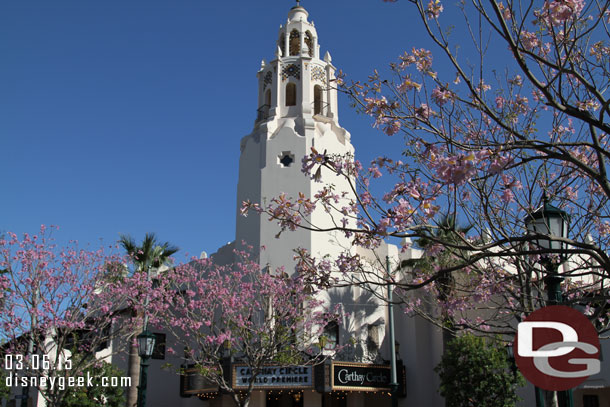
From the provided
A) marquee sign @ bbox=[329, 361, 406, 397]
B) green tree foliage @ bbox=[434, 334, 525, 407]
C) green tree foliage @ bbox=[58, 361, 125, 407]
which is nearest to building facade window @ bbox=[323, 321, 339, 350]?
marquee sign @ bbox=[329, 361, 406, 397]

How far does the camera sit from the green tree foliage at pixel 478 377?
824 inches

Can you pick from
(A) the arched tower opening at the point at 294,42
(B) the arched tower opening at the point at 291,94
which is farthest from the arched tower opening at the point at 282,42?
(B) the arched tower opening at the point at 291,94

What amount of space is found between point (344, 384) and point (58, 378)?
38.3 ft

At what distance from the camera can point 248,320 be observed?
945 inches

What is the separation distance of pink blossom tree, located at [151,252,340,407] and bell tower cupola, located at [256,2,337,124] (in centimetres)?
937

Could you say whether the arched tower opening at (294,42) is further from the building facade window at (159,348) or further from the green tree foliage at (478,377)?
the green tree foliage at (478,377)

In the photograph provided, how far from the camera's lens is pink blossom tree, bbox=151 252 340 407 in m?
21.8

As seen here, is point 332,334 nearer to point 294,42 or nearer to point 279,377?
point 279,377

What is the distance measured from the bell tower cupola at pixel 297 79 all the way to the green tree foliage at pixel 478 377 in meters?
14.3

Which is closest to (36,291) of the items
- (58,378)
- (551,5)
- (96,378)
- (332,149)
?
(58,378)

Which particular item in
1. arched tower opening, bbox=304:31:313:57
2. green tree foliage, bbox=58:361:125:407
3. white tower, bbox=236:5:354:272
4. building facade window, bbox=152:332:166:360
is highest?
arched tower opening, bbox=304:31:313:57

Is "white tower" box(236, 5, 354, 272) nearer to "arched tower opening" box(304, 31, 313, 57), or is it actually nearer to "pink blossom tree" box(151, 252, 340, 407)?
"arched tower opening" box(304, 31, 313, 57)

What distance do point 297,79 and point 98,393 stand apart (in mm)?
18184

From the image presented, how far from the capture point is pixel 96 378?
24547 millimetres
